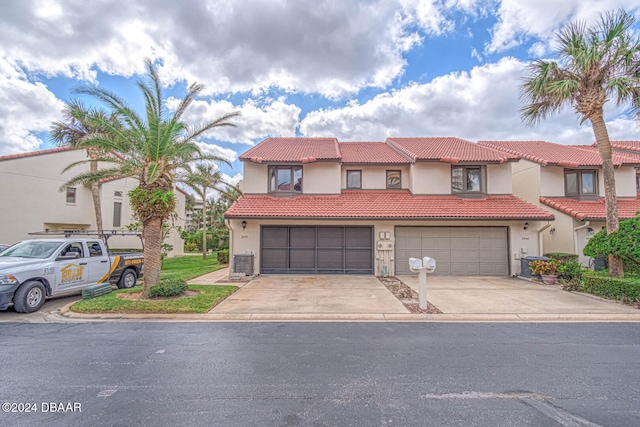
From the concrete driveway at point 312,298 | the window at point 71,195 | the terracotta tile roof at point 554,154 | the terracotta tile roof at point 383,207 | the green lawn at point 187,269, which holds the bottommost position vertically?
the green lawn at point 187,269

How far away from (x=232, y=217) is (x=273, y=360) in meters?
9.10

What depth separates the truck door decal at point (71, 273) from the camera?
872 cm

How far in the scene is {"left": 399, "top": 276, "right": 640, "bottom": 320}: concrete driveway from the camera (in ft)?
25.2

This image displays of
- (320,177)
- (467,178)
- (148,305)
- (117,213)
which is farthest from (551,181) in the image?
(117,213)

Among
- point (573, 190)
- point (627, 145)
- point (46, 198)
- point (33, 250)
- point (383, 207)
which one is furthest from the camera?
point (627, 145)

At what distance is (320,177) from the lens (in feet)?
50.1

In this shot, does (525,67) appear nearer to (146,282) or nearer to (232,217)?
(232,217)

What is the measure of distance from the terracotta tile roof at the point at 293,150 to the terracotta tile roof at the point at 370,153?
702 millimetres

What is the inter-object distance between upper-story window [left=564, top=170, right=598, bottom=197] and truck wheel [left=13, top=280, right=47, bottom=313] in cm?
2160

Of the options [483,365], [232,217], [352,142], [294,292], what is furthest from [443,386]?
[352,142]

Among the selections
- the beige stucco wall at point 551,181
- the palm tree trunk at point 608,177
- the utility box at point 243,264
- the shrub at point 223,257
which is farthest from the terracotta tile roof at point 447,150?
the shrub at point 223,257

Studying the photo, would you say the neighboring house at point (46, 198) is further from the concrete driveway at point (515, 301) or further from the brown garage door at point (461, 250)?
the concrete driveway at point (515, 301)

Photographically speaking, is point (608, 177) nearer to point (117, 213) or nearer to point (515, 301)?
point (515, 301)

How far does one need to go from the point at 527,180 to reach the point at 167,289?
58.6 ft
